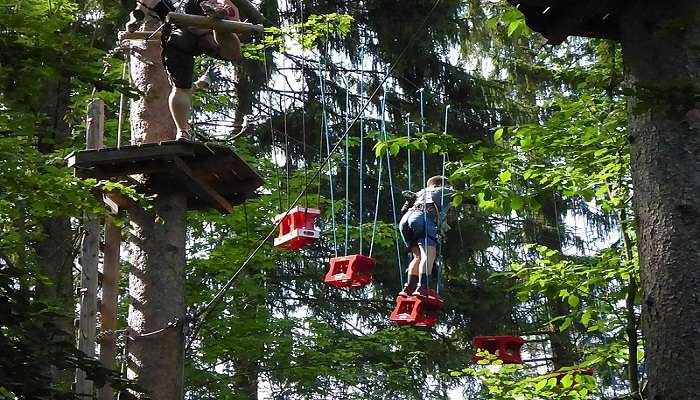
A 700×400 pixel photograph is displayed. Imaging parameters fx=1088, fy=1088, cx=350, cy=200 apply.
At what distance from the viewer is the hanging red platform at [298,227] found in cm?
952

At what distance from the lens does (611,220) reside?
62.6 feet

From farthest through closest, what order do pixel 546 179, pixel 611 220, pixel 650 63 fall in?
pixel 611 220 < pixel 546 179 < pixel 650 63

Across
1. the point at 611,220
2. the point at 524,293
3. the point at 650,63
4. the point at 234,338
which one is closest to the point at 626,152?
the point at 524,293

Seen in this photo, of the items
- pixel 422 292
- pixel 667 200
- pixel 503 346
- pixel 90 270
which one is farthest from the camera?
pixel 503 346

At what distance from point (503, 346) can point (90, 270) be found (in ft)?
12.9

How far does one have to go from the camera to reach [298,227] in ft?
31.3

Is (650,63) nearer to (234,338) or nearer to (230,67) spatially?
(234,338)

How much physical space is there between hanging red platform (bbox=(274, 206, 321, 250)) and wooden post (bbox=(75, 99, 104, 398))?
1.66 meters

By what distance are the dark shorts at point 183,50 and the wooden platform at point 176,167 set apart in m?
0.58

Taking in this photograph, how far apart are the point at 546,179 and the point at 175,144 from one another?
2820 millimetres

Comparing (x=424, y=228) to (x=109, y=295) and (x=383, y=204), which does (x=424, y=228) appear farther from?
(x=383, y=204)

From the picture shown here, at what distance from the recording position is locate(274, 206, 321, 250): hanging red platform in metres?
9.52

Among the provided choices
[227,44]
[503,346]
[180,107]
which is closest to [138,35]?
[180,107]

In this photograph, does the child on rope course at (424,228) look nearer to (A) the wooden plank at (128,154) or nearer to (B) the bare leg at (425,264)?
(B) the bare leg at (425,264)
